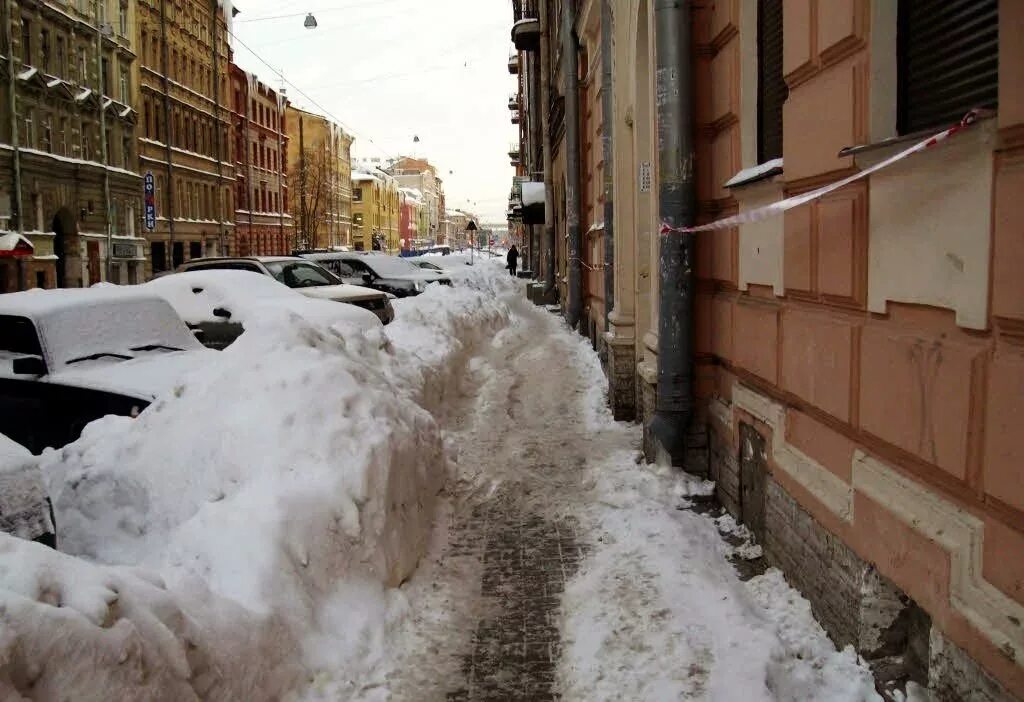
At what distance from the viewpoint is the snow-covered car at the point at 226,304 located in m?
11.4

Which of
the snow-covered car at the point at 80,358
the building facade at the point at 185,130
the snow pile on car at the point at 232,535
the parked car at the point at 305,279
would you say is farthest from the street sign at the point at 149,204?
the snow pile on car at the point at 232,535

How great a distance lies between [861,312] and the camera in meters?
3.62

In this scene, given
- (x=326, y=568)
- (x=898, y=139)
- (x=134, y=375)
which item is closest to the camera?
(x=898, y=139)

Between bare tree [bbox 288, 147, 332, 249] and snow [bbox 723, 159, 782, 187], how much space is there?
195 ft

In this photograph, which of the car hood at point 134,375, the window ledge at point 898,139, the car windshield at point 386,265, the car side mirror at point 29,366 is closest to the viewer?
the window ledge at point 898,139

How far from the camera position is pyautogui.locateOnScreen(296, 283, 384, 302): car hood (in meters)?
14.4

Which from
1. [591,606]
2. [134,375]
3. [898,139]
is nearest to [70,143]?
[134,375]

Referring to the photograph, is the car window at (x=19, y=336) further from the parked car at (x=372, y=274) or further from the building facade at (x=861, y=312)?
the parked car at (x=372, y=274)

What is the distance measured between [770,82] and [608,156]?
4.98 m

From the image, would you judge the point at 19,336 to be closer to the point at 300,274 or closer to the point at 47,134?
the point at 300,274

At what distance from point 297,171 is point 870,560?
217 feet

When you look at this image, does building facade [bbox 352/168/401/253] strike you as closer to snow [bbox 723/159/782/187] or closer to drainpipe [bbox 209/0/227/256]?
drainpipe [bbox 209/0/227/256]

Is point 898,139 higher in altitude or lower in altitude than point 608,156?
lower

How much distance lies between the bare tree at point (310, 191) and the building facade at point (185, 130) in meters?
10.8
